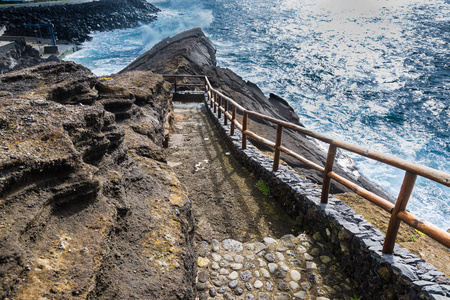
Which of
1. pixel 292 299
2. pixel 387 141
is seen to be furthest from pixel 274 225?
pixel 387 141

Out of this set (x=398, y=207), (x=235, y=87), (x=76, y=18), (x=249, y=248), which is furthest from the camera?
(x=76, y=18)

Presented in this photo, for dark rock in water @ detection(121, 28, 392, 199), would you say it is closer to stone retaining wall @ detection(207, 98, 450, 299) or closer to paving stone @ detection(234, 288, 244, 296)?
stone retaining wall @ detection(207, 98, 450, 299)

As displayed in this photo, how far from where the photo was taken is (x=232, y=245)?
12.8 feet

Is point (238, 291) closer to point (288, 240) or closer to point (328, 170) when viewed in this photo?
point (288, 240)

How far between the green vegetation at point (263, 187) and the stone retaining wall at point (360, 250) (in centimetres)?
11

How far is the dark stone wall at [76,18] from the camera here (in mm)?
42719

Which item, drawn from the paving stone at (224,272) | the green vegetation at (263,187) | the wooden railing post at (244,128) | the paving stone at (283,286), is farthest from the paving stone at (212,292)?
the wooden railing post at (244,128)

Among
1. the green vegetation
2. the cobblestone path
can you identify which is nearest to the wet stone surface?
the cobblestone path

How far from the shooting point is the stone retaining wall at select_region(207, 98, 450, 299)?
2.62m

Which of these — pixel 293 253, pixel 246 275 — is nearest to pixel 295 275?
pixel 293 253

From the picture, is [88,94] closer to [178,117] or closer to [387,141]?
[178,117]

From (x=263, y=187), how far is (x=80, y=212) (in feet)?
11.9

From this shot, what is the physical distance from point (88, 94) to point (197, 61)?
21.2m

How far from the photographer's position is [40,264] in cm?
193
